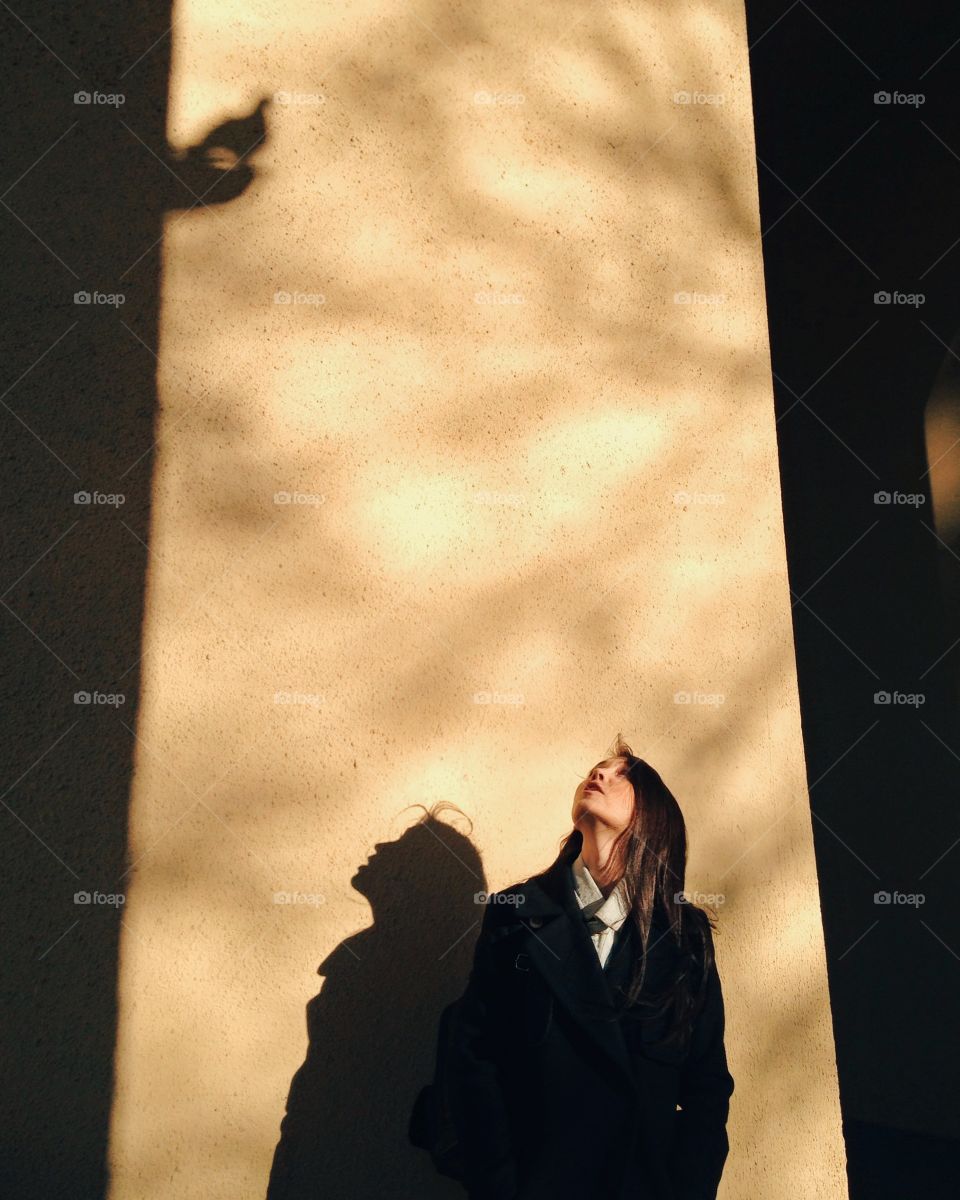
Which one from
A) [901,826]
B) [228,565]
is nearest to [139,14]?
[228,565]

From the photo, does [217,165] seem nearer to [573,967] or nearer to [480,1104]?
[573,967]

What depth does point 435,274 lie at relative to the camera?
318cm

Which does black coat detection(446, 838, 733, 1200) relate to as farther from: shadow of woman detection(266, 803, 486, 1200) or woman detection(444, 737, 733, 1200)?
shadow of woman detection(266, 803, 486, 1200)

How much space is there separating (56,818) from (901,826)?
5654 millimetres

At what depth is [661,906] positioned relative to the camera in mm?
2316

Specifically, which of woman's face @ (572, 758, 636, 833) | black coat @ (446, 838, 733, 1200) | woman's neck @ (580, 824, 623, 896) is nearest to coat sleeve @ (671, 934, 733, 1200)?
black coat @ (446, 838, 733, 1200)

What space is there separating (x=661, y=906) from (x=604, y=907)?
0.50 ft

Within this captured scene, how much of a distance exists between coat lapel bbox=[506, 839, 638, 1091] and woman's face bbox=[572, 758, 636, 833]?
21 cm

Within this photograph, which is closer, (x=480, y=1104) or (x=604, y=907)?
(x=480, y=1104)

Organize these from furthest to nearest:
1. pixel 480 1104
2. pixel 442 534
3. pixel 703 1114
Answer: pixel 442 534 < pixel 703 1114 < pixel 480 1104

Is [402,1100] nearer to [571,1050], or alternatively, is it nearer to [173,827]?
[571,1050]

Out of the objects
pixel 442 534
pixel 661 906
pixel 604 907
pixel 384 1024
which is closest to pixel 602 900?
pixel 604 907

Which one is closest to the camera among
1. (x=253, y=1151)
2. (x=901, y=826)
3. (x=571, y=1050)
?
(x=571, y=1050)

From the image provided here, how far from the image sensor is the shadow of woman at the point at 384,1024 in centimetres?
267
